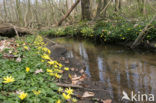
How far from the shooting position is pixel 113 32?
6012 mm

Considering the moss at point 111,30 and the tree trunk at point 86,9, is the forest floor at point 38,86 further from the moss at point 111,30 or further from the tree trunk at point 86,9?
the tree trunk at point 86,9

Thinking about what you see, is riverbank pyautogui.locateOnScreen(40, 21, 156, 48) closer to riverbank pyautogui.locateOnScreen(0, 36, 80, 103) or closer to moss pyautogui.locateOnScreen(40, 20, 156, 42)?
moss pyautogui.locateOnScreen(40, 20, 156, 42)

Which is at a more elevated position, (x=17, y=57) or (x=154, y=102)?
(x=17, y=57)

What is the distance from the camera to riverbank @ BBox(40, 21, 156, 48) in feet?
16.6

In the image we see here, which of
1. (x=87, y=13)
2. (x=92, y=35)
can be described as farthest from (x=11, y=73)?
(x=87, y=13)

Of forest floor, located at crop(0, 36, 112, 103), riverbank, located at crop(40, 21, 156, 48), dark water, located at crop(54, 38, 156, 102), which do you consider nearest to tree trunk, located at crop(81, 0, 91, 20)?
riverbank, located at crop(40, 21, 156, 48)

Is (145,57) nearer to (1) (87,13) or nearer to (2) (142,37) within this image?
(2) (142,37)

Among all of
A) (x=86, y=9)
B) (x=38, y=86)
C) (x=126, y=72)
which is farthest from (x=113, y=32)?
(x=38, y=86)

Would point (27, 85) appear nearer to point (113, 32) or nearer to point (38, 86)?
point (38, 86)

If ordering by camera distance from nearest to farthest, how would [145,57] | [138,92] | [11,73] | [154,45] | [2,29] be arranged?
[11,73] → [138,92] → [145,57] → [154,45] → [2,29]

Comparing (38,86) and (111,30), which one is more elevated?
(111,30)

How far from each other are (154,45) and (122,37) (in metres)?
1.20

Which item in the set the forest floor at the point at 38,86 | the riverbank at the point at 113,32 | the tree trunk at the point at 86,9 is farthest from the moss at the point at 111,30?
the forest floor at the point at 38,86

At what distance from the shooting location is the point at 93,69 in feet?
11.8
